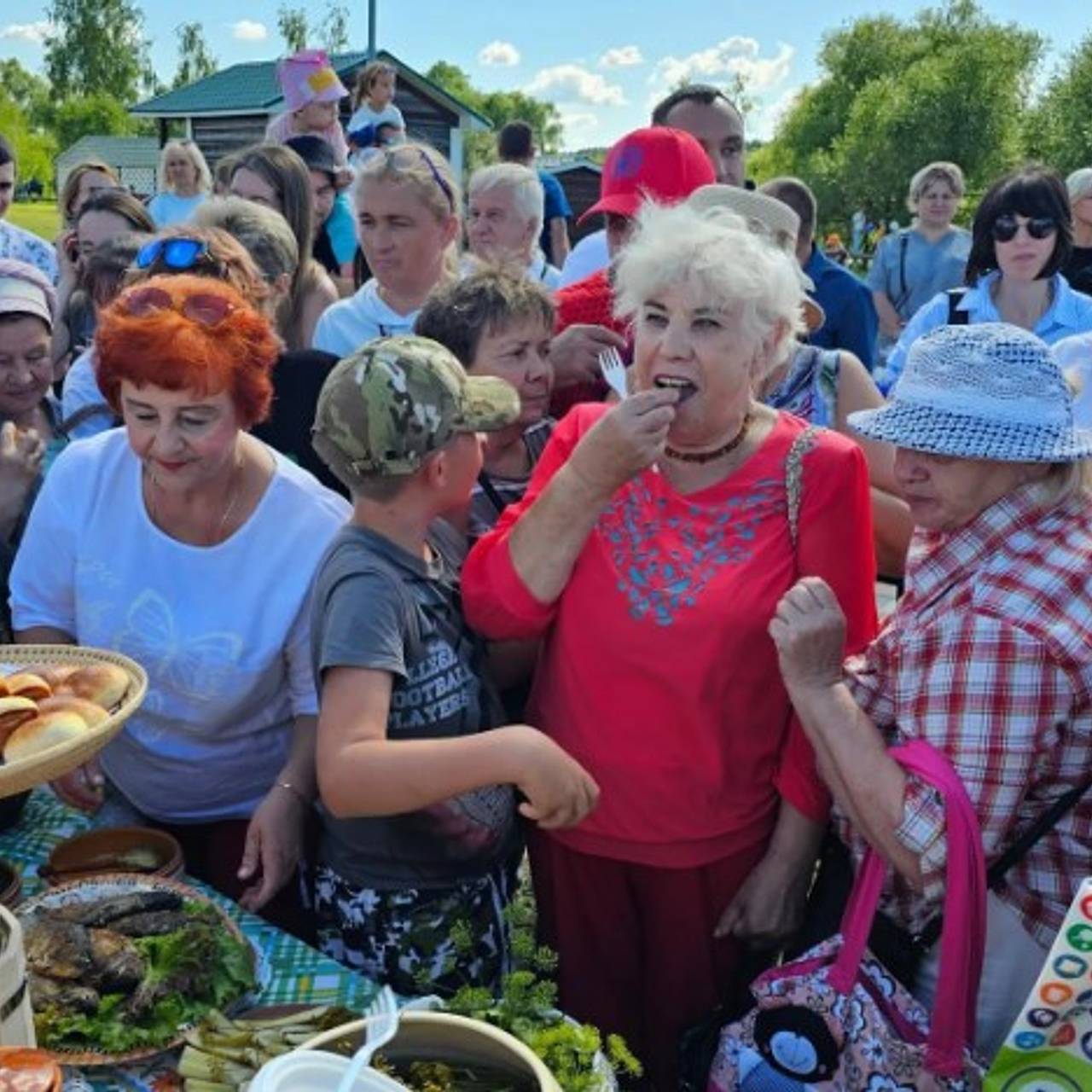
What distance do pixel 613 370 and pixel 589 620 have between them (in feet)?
1.95

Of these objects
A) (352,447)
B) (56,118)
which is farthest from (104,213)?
(56,118)

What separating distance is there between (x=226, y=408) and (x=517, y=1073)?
1234 mm

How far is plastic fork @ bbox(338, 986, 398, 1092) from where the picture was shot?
1.06 m

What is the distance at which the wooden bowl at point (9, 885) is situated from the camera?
1.77 metres

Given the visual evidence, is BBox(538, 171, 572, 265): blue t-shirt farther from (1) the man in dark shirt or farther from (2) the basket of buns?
(2) the basket of buns

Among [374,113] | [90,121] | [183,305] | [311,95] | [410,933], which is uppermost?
[90,121]

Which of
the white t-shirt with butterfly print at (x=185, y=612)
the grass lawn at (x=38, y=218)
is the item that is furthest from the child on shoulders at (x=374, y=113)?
the grass lawn at (x=38, y=218)

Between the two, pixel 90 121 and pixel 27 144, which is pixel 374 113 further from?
pixel 27 144

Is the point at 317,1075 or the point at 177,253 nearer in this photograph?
the point at 317,1075

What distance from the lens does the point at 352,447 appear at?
170 cm

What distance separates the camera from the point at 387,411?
1.68 m

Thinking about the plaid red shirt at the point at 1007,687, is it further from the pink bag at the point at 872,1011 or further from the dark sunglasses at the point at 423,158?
the dark sunglasses at the point at 423,158

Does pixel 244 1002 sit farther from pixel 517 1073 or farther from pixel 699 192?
pixel 699 192

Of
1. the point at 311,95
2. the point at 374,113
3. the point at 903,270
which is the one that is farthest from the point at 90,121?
the point at 903,270
